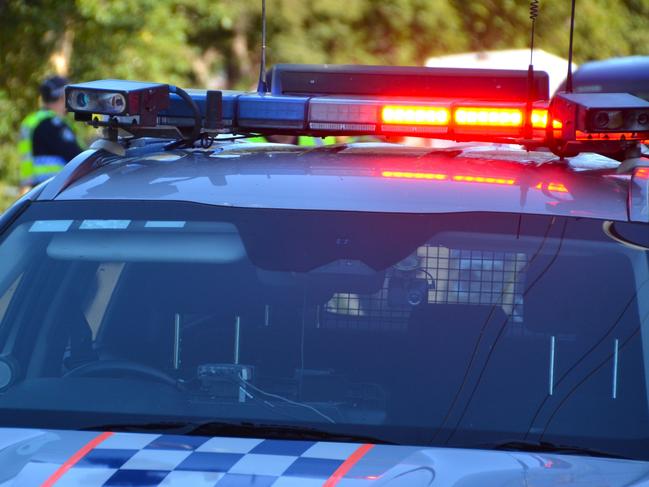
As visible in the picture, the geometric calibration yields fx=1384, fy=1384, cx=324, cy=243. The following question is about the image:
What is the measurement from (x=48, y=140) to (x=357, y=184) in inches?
261

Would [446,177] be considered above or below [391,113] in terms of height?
below

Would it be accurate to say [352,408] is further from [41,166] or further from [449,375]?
[41,166]

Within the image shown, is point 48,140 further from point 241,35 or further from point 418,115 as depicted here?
point 241,35

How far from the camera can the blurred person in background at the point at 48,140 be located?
30.3 feet

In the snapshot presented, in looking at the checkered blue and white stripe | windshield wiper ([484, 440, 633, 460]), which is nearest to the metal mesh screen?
windshield wiper ([484, 440, 633, 460])

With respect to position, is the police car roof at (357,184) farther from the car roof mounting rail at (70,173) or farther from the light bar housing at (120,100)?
the light bar housing at (120,100)

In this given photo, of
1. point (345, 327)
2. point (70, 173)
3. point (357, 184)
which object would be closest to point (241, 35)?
point (70, 173)

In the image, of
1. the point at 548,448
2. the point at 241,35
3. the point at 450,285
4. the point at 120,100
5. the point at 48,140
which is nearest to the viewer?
the point at 548,448

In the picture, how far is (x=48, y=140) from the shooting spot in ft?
30.3

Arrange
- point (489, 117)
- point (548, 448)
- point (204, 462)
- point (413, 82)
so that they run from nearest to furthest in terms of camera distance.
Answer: point (204, 462)
point (548, 448)
point (489, 117)
point (413, 82)

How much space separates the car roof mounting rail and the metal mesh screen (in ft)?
2.06

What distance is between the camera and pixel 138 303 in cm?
296

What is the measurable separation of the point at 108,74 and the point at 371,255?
44.1 ft

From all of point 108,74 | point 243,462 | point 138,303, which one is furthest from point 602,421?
point 108,74
